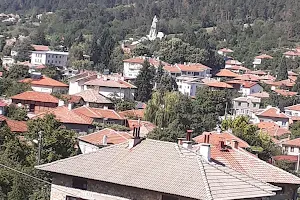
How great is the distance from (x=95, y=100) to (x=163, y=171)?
33460 millimetres

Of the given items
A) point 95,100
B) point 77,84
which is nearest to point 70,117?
point 95,100

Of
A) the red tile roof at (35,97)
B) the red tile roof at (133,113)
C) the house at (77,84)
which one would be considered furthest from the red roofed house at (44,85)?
the red tile roof at (133,113)

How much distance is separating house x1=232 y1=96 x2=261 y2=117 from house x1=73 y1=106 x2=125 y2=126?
21.5 metres

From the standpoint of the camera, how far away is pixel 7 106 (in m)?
39.2

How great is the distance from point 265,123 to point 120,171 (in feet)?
125

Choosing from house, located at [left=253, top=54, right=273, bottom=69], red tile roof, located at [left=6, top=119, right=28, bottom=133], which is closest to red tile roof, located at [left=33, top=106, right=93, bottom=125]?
red tile roof, located at [left=6, top=119, right=28, bottom=133]

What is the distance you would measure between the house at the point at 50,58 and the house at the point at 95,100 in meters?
34.3

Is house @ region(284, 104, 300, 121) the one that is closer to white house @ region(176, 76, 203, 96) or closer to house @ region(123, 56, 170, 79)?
white house @ region(176, 76, 203, 96)

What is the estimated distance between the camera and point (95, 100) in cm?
4866

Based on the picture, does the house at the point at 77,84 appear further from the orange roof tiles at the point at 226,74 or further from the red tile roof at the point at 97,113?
the orange roof tiles at the point at 226,74

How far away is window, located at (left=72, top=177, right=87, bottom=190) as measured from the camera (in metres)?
16.3

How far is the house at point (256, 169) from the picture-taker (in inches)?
765

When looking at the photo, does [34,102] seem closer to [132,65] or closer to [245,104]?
[245,104]

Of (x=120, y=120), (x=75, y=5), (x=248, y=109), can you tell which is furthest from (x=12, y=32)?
(x=120, y=120)
